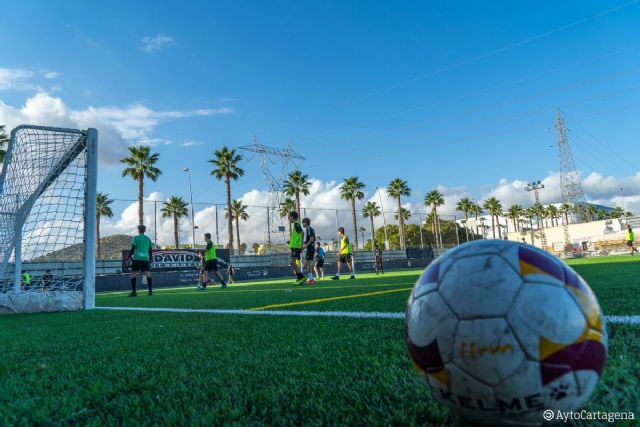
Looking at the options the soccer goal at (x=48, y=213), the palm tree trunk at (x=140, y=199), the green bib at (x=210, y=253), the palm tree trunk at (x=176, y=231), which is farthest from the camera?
the palm tree trunk at (x=176, y=231)

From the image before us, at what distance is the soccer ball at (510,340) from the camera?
4.05 feet

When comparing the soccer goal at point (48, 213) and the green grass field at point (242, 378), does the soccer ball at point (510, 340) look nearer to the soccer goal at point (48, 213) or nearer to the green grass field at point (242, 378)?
the green grass field at point (242, 378)

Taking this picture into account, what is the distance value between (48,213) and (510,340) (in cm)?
936

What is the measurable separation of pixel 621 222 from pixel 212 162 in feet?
230

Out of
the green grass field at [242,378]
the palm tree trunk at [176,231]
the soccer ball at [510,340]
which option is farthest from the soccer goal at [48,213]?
the palm tree trunk at [176,231]

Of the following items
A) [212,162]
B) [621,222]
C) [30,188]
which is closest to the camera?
[30,188]

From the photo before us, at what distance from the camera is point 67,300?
757 centimetres

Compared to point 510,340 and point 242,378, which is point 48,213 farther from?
point 510,340

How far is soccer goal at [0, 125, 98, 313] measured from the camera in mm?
7586

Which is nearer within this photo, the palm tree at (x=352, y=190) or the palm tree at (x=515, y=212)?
the palm tree at (x=352, y=190)

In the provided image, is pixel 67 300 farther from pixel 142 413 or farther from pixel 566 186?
pixel 566 186

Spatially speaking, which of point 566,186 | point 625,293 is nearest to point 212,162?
point 625,293

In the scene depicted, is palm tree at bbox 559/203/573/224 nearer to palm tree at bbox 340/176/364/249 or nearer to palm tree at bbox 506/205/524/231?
palm tree at bbox 506/205/524/231

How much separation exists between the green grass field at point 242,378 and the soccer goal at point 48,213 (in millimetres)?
4034
